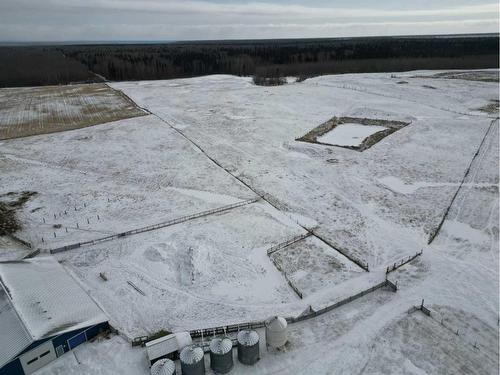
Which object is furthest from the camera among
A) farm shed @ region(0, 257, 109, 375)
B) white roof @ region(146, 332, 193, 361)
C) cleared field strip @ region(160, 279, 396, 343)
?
cleared field strip @ region(160, 279, 396, 343)

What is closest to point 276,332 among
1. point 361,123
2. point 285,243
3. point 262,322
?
point 262,322

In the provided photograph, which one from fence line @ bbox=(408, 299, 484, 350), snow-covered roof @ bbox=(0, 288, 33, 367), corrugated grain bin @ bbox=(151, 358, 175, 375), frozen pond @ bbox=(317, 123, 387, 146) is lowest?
fence line @ bbox=(408, 299, 484, 350)

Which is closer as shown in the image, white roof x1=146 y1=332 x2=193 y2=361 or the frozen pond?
white roof x1=146 y1=332 x2=193 y2=361

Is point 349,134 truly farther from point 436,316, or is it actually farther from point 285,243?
point 436,316

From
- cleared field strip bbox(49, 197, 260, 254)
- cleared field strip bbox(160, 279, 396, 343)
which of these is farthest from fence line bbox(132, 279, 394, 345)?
cleared field strip bbox(49, 197, 260, 254)

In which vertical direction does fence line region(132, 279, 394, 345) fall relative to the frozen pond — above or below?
below

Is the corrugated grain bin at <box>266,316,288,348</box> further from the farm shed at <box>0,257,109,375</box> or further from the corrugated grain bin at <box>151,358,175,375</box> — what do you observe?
the farm shed at <box>0,257,109,375</box>

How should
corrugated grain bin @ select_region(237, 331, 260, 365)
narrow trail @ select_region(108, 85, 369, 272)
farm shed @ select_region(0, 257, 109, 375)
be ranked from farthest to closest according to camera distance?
narrow trail @ select_region(108, 85, 369, 272) < corrugated grain bin @ select_region(237, 331, 260, 365) < farm shed @ select_region(0, 257, 109, 375)
